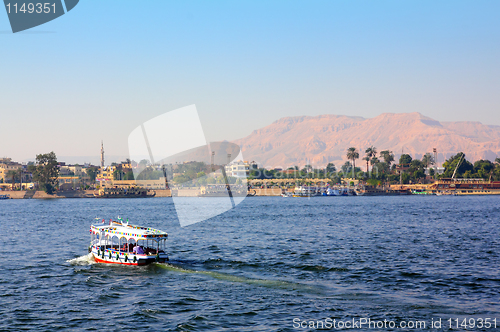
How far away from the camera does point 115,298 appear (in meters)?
29.6

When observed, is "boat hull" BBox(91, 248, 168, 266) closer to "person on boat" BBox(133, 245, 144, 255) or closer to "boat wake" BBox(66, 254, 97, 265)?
"person on boat" BBox(133, 245, 144, 255)

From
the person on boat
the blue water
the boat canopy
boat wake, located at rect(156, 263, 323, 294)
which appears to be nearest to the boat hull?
the person on boat

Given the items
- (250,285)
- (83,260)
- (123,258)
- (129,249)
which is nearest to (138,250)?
(123,258)

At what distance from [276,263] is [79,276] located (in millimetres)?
16326

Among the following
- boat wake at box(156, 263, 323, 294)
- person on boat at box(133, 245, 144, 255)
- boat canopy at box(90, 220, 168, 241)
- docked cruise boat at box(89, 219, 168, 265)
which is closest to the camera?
boat wake at box(156, 263, 323, 294)

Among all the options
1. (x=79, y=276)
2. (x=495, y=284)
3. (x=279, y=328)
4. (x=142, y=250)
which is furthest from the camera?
(x=142, y=250)

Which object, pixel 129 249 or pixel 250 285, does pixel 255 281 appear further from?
pixel 129 249

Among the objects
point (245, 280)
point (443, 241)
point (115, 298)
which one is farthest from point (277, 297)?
point (443, 241)

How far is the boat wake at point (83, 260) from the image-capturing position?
41.9 metres

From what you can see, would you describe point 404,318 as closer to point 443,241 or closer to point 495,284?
point 495,284

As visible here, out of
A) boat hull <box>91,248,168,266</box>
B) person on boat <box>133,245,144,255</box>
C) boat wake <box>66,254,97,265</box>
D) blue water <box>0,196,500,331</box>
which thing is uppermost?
person on boat <box>133,245,144,255</box>

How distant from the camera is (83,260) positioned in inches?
1698

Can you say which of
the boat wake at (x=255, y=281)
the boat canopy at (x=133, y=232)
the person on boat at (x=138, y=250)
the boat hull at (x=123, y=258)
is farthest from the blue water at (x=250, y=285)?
the boat canopy at (x=133, y=232)

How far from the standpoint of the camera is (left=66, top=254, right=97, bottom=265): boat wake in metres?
41.9
